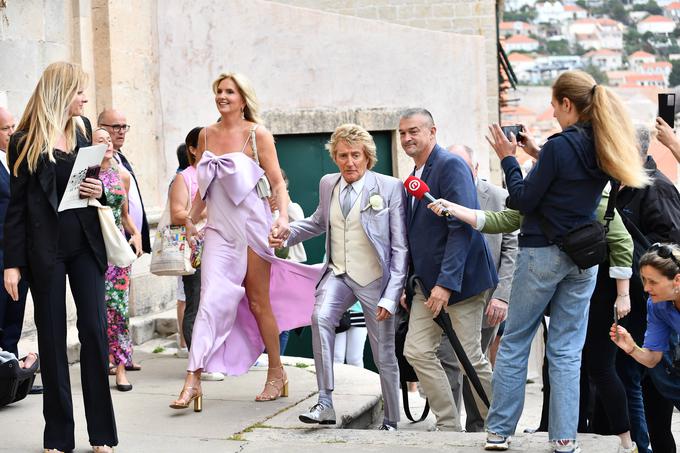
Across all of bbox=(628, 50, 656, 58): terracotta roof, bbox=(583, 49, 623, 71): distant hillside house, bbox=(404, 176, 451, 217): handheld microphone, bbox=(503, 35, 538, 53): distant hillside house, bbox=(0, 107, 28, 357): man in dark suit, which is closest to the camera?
bbox=(404, 176, 451, 217): handheld microphone

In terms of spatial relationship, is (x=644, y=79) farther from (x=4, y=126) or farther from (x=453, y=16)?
(x=4, y=126)

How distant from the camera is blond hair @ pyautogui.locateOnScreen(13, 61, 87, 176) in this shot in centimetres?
561

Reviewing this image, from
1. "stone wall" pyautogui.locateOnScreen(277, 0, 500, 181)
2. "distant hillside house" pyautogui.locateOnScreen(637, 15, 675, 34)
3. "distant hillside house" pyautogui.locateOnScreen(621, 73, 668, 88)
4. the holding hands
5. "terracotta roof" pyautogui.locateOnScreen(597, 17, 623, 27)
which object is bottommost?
the holding hands

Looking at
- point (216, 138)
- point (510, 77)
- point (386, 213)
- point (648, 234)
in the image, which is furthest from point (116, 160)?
point (510, 77)

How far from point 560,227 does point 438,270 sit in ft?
3.73

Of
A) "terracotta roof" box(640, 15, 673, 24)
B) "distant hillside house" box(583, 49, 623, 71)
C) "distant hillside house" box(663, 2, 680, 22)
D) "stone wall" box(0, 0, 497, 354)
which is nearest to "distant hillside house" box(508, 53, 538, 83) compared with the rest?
"distant hillside house" box(583, 49, 623, 71)

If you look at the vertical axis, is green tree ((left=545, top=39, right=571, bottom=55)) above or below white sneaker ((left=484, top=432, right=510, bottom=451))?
above

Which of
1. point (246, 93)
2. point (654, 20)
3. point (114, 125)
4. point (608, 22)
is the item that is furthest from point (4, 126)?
point (608, 22)

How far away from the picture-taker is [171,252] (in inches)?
320

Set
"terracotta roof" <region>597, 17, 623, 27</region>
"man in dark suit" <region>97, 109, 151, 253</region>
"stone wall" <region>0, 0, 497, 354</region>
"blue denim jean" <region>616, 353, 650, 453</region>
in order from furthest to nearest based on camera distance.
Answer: "terracotta roof" <region>597, 17, 623, 27</region>
"stone wall" <region>0, 0, 497, 354</region>
"man in dark suit" <region>97, 109, 151, 253</region>
"blue denim jean" <region>616, 353, 650, 453</region>

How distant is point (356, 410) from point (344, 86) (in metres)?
6.95

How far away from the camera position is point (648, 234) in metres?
6.79

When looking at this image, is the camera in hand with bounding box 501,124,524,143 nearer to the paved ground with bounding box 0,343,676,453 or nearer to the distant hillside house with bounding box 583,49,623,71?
the paved ground with bounding box 0,343,676,453

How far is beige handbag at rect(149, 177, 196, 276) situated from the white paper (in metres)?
2.35
